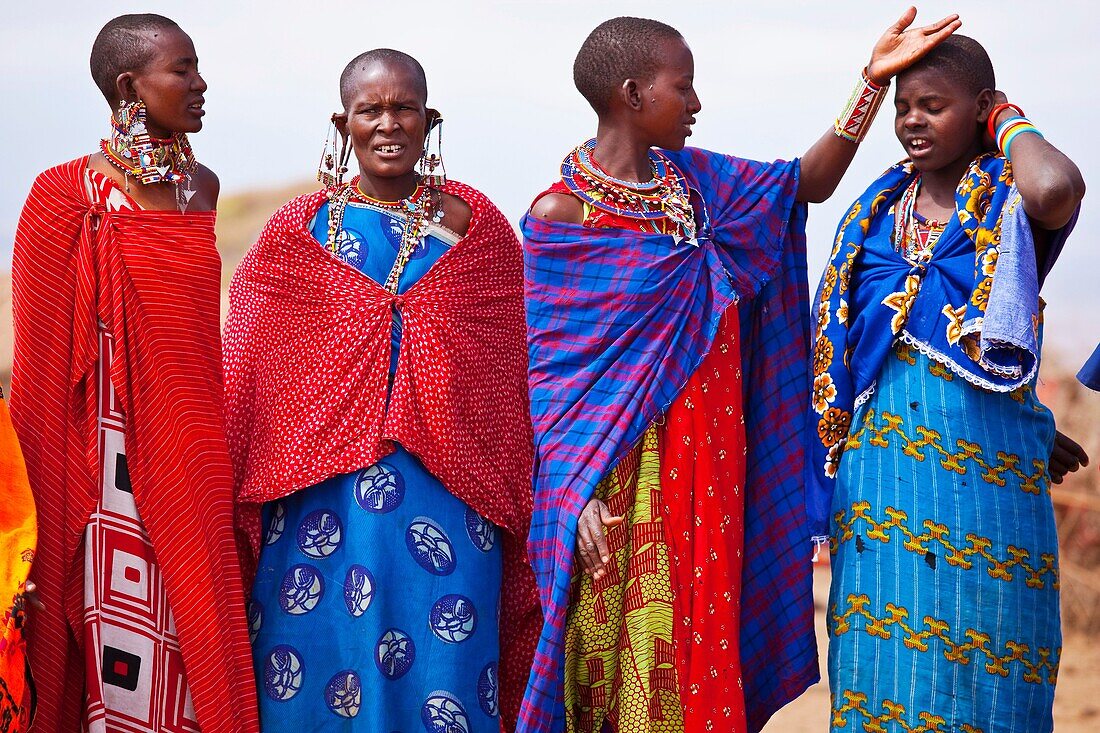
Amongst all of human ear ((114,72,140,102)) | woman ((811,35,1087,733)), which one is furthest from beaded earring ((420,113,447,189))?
woman ((811,35,1087,733))

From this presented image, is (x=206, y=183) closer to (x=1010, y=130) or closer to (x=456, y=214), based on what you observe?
(x=456, y=214)

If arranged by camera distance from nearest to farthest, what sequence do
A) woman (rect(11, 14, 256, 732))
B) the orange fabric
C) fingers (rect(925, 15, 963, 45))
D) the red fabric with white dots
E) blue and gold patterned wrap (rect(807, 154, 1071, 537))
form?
the orange fabric → blue and gold patterned wrap (rect(807, 154, 1071, 537)) → fingers (rect(925, 15, 963, 45)) → woman (rect(11, 14, 256, 732)) → the red fabric with white dots

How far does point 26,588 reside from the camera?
3.64 metres

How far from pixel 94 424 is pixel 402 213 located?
43.3 inches

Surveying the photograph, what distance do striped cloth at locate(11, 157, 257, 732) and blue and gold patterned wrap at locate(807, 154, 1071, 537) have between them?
179 centimetres

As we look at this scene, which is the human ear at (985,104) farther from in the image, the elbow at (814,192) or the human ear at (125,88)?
the human ear at (125,88)

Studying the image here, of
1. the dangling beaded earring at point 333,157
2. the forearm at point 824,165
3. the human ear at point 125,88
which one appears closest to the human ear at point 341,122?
the dangling beaded earring at point 333,157

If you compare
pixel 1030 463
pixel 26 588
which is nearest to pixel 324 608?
pixel 26 588

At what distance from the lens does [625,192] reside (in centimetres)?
398

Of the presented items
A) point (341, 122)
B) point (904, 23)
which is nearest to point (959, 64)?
point (904, 23)

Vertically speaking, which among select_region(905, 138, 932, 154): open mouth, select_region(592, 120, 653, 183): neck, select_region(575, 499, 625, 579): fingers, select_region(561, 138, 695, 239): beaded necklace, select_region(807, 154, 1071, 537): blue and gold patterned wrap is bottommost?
select_region(575, 499, 625, 579): fingers

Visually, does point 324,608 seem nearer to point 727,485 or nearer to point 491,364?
point 491,364

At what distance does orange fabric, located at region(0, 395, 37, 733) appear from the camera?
3.53 metres

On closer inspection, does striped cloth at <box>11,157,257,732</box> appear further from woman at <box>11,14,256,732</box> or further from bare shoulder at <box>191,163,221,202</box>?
bare shoulder at <box>191,163,221,202</box>
